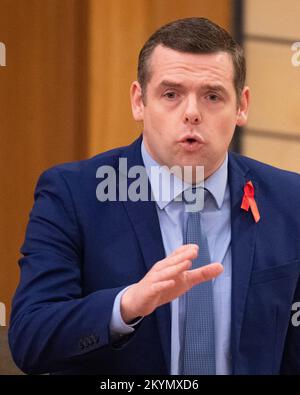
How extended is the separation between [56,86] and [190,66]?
0.83 metres

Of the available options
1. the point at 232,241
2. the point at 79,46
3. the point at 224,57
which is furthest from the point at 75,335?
→ the point at 79,46

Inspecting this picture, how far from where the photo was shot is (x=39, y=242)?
1.61 meters

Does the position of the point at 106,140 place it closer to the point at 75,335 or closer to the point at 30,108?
the point at 30,108

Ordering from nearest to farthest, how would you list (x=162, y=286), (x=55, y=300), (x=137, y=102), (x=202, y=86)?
(x=162, y=286) → (x=55, y=300) → (x=202, y=86) → (x=137, y=102)

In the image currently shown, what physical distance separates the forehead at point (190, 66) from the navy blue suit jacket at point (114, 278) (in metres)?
0.16

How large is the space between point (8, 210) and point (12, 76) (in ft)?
1.12

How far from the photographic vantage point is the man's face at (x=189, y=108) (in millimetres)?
1643

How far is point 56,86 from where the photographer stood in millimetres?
2439

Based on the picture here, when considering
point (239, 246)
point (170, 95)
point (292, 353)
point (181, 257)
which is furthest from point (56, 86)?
point (181, 257)

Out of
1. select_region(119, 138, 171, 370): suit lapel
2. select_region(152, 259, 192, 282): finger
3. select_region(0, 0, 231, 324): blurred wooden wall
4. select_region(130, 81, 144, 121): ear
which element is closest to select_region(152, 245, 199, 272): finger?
select_region(152, 259, 192, 282): finger

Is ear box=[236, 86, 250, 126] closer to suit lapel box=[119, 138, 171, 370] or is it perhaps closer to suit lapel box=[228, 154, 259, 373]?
suit lapel box=[228, 154, 259, 373]

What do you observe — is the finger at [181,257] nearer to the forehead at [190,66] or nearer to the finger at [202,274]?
the finger at [202,274]

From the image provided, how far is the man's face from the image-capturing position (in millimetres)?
1643

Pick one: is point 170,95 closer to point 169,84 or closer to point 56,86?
point 169,84
